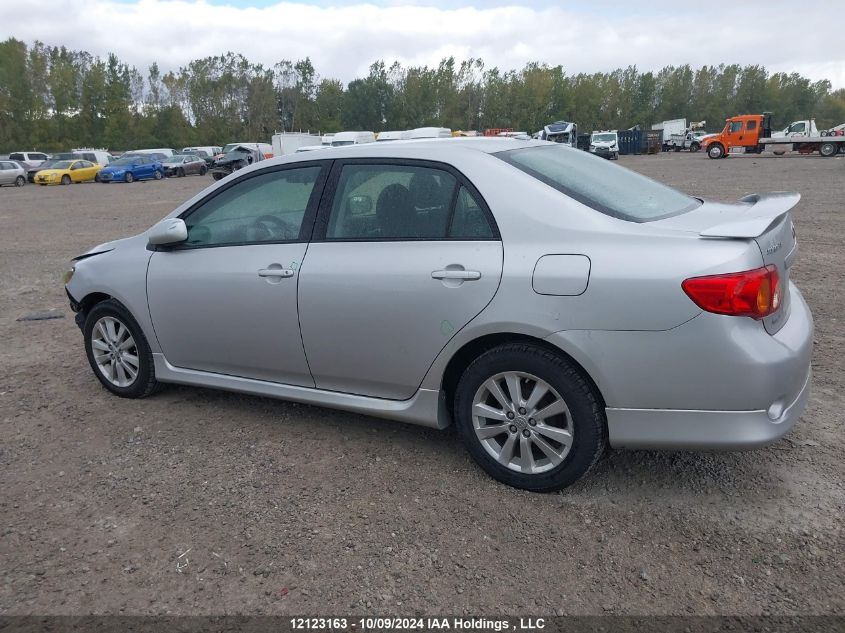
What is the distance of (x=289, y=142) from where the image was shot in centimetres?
4022

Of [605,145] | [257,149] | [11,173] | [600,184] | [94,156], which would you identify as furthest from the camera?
[605,145]

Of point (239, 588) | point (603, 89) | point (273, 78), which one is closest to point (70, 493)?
point (239, 588)

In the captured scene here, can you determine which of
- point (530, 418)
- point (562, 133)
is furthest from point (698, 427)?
point (562, 133)

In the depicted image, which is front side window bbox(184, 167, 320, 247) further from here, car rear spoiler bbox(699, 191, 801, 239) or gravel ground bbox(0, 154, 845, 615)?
car rear spoiler bbox(699, 191, 801, 239)

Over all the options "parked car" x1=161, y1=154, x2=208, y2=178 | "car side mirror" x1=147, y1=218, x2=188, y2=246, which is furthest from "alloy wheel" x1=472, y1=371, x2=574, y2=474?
"parked car" x1=161, y1=154, x2=208, y2=178

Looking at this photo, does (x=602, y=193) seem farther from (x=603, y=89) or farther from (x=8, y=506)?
(x=603, y=89)

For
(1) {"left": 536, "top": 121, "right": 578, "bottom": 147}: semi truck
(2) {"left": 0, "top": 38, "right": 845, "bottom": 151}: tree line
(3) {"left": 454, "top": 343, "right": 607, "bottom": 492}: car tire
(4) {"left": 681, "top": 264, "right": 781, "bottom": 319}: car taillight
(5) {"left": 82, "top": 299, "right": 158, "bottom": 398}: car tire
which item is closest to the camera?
(4) {"left": 681, "top": 264, "right": 781, "bottom": 319}: car taillight

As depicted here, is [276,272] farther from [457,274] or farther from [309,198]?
[457,274]

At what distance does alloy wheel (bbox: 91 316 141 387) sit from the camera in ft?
15.1

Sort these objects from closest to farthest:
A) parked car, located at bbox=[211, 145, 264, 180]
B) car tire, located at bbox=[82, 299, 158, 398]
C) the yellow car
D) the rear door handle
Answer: the rear door handle < car tire, located at bbox=[82, 299, 158, 398] < the yellow car < parked car, located at bbox=[211, 145, 264, 180]

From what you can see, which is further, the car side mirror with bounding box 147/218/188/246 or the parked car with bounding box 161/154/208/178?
the parked car with bounding box 161/154/208/178

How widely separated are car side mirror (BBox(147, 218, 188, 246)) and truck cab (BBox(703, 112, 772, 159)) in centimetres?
4382

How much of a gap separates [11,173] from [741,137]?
4161cm

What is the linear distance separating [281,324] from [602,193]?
1.84 meters
